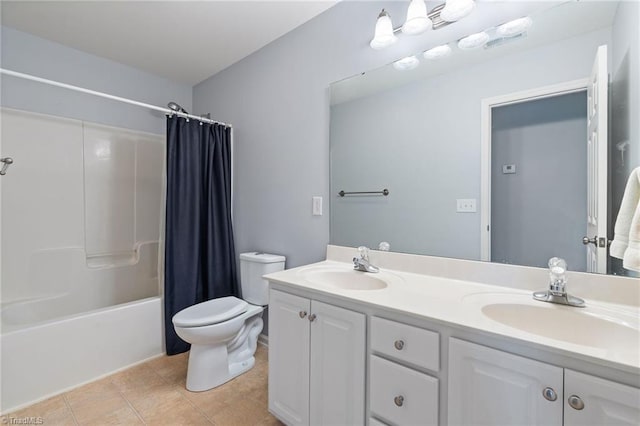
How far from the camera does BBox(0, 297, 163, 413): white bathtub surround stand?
157cm

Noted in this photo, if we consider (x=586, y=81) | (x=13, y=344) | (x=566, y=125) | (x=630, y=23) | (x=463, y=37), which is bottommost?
(x=13, y=344)

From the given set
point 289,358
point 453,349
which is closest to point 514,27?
point 453,349

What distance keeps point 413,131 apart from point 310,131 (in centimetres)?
72

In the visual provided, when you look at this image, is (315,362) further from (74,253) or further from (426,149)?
(74,253)

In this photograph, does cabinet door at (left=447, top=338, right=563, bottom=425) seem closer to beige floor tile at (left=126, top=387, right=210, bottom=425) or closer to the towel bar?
the towel bar

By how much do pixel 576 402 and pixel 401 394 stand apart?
472 millimetres

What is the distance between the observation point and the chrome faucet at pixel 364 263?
1.52m

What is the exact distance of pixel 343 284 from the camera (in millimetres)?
1554

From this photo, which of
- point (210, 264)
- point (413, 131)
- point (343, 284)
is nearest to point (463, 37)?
point (413, 131)

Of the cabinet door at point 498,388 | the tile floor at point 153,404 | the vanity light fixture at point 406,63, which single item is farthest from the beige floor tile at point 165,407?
the vanity light fixture at point 406,63

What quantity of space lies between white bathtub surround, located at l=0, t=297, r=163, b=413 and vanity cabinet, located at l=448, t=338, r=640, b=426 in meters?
2.09

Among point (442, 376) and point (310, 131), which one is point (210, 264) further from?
point (442, 376)

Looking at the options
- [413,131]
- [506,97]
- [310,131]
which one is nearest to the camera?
[506,97]

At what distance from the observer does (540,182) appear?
1.18 metres
